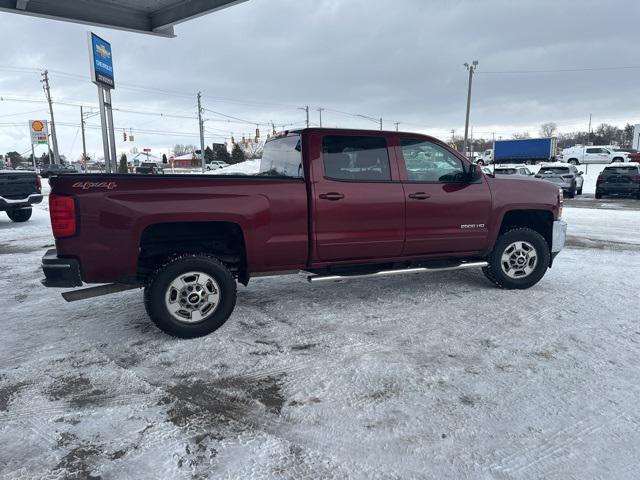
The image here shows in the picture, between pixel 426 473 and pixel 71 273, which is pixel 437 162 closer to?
→ pixel 426 473

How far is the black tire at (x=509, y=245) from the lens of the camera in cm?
531

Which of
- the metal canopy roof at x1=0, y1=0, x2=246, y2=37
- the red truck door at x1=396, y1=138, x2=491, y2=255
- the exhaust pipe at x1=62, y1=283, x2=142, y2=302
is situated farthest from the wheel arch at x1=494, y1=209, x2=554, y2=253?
the metal canopy roof at x1=0, y1=0, x2=246, y2=37

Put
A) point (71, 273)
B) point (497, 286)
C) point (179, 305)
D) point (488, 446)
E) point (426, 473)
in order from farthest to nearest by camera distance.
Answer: point (497, 286)
point (179, 305)
point (71, 273)
point (488, 446)
point (426, 473)

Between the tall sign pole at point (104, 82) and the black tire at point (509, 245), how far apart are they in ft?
26.7

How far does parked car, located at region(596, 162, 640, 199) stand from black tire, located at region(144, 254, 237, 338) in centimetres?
1916

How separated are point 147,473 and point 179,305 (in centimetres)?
181

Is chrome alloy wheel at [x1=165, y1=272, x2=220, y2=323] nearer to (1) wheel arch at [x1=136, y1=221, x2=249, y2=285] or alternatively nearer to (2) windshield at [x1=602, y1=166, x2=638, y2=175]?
(1) wheel arch at [x1=136, y1=221, x2=249, y2=285]

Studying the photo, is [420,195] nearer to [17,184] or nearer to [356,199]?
[356,199]

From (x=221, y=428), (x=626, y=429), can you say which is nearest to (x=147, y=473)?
(x=221, y=428)

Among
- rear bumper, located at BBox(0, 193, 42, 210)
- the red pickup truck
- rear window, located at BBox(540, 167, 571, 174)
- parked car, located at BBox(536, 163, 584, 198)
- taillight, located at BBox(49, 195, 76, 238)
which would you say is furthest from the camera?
rear window, located at BBox(540, 167, 571, 174)

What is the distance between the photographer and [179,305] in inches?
156

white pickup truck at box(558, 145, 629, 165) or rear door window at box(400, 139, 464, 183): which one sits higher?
white pickup truck at box(558, 145, 629, 165)

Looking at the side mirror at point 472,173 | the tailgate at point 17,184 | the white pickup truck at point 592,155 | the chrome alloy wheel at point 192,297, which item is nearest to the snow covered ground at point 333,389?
the chrome alloy wheel at point 192,297

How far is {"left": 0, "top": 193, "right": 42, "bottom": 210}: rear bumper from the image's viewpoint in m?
10.8
